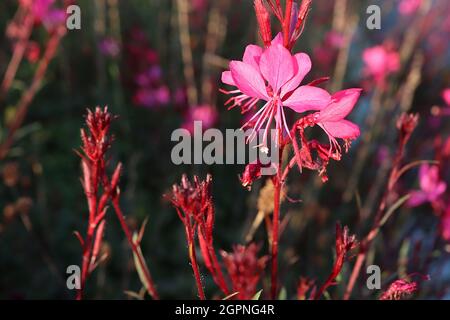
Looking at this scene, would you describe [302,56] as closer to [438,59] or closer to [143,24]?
[143,24]

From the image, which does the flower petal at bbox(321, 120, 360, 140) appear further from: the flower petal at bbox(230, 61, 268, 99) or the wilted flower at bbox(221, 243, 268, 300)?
the wilted flower at bbox(221, 243, 268, 300)

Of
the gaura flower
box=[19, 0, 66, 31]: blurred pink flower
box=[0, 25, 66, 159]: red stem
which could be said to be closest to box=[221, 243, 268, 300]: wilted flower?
the gaura flower

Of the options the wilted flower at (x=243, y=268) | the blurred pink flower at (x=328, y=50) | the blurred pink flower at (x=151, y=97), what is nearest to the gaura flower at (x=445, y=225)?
the wilted flower at (x=243, y=268)

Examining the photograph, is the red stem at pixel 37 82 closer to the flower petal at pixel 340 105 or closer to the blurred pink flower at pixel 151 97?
the blurred pink flower at pixel 151 97

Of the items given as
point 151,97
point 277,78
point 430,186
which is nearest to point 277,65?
point 277,78

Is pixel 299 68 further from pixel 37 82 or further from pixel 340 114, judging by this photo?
pixel 37 82
